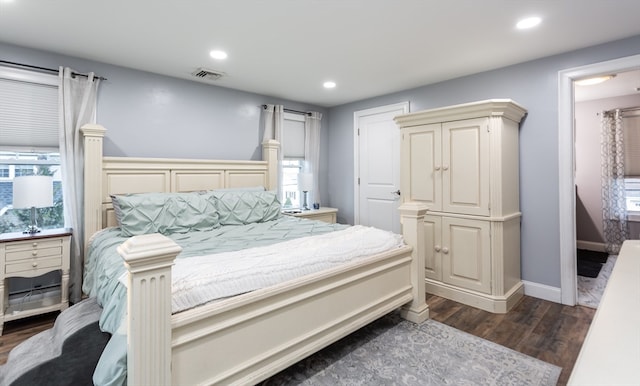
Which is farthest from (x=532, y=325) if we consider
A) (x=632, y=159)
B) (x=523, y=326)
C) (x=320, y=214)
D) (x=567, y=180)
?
(x=632, y=159)

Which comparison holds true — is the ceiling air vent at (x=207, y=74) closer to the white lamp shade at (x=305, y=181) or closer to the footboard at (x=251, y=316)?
the white lamp shade at (x=305, y=181)

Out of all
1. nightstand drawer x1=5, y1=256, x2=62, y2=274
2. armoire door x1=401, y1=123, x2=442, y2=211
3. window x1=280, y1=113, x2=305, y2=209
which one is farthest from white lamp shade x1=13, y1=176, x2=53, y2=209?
armoire door x1=401, y1=123, x2=442, y2=211

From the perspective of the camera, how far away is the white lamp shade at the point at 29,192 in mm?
2492

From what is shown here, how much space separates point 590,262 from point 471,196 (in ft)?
8.72

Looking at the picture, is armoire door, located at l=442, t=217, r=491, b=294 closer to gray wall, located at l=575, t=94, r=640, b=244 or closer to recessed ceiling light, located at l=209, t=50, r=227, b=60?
recessed ceiling light, located at l=209, t=50, r=227, b=60

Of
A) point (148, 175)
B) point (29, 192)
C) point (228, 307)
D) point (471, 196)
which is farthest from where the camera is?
point (148, 175)

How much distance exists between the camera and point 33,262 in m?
2.56

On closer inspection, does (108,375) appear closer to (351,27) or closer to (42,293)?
(42,293)

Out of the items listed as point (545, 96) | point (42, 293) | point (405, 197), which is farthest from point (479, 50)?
point (42, 293)

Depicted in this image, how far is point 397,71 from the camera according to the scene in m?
3.44

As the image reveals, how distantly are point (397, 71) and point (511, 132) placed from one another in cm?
131

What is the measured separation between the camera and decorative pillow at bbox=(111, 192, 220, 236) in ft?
8.69

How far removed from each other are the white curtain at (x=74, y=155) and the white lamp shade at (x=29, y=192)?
29 cm

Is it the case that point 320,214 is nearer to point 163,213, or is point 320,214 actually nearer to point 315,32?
point 163,213
